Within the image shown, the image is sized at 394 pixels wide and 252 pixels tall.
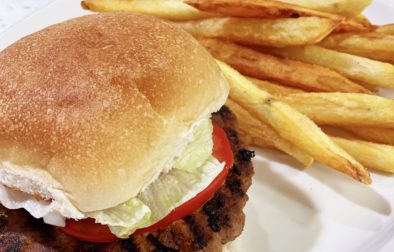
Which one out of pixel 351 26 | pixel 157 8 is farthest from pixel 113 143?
pixel 351 26

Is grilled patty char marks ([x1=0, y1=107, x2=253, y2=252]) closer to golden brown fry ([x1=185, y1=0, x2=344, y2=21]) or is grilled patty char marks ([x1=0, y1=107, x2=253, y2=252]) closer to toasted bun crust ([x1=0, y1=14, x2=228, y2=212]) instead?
toasted bun crust ([x1=0, y1=14, x2=228, y2=212])

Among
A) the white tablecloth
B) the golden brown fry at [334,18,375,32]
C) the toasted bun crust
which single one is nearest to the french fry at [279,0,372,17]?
the golden brown fry at [334,18,375,32]

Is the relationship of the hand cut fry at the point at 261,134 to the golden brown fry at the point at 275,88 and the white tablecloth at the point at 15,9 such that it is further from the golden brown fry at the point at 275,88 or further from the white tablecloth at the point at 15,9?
the white tablecloth at the point at 15,9

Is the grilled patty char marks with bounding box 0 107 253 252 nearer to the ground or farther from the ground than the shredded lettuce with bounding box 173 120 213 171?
nearer to the ground

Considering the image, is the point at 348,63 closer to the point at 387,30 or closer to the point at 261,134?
the point at 387,30

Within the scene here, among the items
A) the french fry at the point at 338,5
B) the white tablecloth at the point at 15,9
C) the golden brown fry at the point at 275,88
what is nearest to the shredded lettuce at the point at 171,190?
the golden brown fry at the point at 275,88

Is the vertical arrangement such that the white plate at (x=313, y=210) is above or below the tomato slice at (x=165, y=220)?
below
